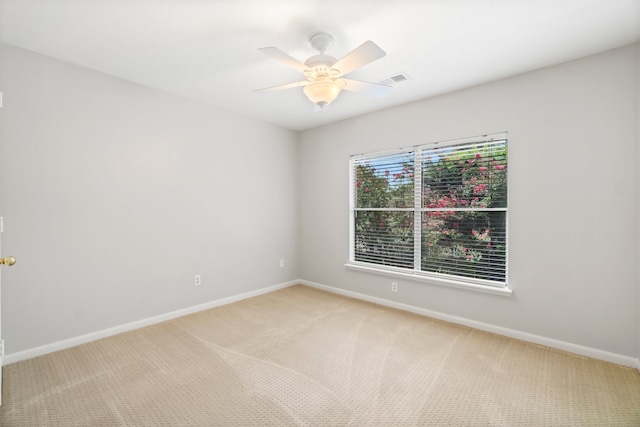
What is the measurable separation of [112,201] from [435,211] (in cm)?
342

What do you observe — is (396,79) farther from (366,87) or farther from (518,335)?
(518,335)

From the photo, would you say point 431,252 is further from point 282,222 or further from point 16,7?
point 16,7

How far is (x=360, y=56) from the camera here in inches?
73.0

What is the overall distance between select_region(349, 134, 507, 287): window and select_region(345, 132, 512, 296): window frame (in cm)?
1

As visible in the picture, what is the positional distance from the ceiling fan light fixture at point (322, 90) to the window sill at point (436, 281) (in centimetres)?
230

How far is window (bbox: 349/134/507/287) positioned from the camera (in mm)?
2975

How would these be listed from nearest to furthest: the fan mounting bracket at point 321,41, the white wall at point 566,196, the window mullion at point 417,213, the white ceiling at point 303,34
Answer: the white ceiling at point 303,34 < the fan mounting bracket at point 321,41 < the white wall at point 566,196 < the window mullion at point 417,213

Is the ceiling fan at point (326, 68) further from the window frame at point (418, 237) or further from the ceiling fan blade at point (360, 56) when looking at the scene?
the window frame at point (418, 237)

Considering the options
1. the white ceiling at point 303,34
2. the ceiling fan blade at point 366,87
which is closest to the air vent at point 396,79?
the white ceiling at point 303,34

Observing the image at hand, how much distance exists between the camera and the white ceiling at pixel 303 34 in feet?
6.15

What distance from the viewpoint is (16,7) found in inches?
74.5

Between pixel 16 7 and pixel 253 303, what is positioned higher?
pixel 16 7

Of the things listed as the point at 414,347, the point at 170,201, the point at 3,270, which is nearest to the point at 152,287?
the point at 170,201

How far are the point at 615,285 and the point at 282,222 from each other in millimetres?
3739
